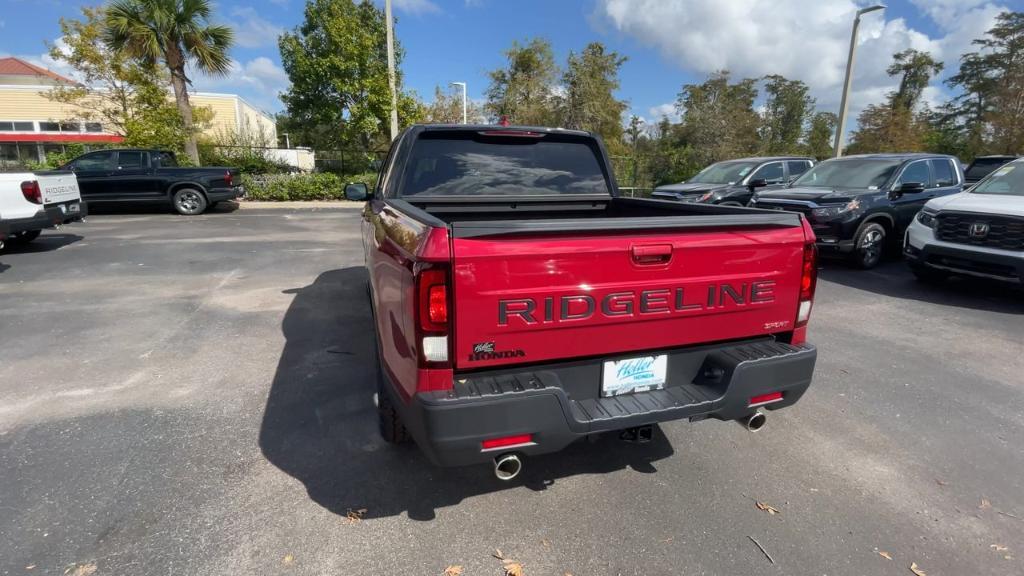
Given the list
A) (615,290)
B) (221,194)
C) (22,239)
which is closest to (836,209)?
(615,290)

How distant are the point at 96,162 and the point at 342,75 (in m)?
9.36

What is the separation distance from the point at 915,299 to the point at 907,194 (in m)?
2.88

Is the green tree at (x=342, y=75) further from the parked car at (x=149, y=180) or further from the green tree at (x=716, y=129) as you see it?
the green tree at (x=716, y=129)

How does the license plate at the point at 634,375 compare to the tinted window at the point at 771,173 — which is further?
the tinted window at the point at 771,173

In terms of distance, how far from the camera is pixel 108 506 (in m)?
2.59

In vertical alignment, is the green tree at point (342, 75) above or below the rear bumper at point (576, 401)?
above

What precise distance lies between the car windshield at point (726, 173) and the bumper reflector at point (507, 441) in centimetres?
1092

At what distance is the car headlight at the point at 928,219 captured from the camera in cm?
679

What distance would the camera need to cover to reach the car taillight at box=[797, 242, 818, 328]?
105 inches

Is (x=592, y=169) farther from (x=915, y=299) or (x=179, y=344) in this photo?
(x=915, y=299)

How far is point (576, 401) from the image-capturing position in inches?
93.7

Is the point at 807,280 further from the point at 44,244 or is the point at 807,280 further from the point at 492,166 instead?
the point at 44,244

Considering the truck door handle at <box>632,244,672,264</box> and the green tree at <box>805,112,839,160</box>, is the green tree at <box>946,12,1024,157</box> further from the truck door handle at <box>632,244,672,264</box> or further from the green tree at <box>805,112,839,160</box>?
the truck door handle at <box>632,244,672,264</box>

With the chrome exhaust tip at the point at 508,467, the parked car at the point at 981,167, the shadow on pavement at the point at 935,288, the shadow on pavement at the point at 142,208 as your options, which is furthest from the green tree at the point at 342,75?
the chrome exhaust tip at the point at 508,467
